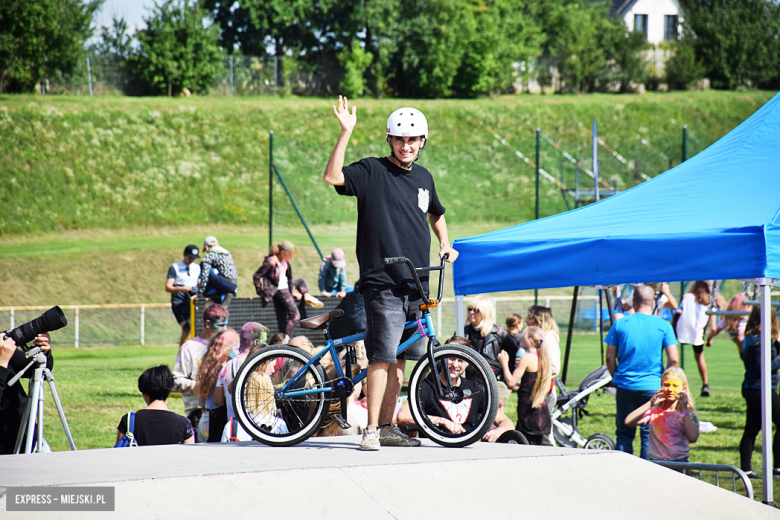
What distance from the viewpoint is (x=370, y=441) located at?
15.5ft

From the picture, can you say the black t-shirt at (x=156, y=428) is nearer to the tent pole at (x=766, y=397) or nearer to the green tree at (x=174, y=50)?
the tent pole at (x=766, y=397)

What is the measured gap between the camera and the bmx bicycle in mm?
4785

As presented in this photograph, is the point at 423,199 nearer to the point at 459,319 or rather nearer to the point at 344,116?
the point at 344,116

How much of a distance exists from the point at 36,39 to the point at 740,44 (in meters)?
42.7

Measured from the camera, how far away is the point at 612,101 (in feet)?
143

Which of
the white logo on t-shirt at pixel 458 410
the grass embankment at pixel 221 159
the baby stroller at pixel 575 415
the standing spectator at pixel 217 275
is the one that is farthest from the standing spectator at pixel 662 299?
the grass embankment at pixel 221 159

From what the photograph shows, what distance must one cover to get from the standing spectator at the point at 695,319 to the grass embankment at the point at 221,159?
15146mm

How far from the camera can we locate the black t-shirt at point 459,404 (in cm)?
477

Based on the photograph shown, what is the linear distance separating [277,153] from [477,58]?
57.6 feet

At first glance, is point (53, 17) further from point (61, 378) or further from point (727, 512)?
point (727, 512)

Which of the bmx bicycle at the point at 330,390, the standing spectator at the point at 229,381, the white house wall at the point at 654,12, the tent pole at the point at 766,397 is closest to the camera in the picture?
the bmx bicycle at the point at 330,390

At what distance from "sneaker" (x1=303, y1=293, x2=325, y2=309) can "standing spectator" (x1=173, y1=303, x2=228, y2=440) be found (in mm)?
3919

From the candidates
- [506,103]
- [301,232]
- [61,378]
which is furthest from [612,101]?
[61,378]

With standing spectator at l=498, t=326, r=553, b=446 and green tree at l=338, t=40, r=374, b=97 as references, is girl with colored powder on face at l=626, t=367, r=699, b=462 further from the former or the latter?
green tree at l=338, t=40, r=374, b=97
